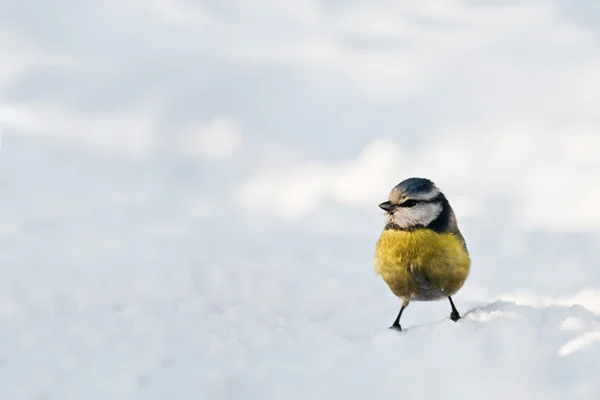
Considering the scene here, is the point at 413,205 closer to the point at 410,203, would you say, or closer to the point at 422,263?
the point at 410,203

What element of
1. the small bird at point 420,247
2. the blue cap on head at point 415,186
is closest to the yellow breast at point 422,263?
the small bird at point 420,247

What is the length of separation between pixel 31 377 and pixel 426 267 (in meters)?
2.63

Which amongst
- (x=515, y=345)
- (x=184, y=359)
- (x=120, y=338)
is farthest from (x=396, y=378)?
(x=120, y=338)

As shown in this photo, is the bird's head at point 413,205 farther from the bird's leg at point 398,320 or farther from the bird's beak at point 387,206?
the bird's leg at point 398,320

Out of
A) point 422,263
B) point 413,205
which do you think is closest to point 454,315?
point 422,263

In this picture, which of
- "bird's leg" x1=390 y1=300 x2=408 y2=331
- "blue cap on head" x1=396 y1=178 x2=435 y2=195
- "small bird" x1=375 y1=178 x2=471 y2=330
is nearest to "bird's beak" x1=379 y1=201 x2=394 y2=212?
"small bird" x1=375 y1=178 x2=471 y2=330

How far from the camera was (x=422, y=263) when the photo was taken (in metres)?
6.12

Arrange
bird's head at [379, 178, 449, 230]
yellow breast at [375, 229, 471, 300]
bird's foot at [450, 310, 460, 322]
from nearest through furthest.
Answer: yellow breast at [375, 229, 471, 300] < bird's head at [379, 178, 449, 230] < bird's foot at [450, 310, 460, 322]

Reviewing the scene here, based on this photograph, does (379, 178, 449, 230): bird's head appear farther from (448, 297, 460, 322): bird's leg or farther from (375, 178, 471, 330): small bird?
(448, 297, 460, 322): bird's leg

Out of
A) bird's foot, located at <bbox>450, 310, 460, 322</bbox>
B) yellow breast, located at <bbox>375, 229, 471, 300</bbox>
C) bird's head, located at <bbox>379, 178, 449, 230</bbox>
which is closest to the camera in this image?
yellow breast, located at <bbox>375, 229, 471, 300</bbox>

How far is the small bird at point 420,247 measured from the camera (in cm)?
615

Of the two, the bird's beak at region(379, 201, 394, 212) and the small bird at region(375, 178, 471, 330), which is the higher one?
the bird's beak at region(379, 201, 394, 212)

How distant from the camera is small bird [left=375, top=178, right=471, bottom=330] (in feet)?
20.2

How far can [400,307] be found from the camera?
6.85 meters
